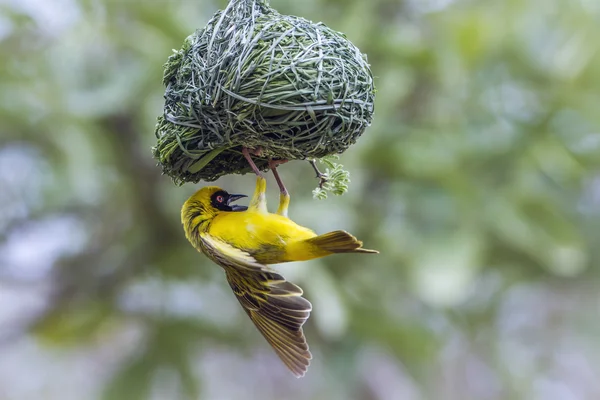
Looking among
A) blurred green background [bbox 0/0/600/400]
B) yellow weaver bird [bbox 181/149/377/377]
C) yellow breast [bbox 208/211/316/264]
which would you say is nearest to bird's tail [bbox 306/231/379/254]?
yellow weaver bird [bbox 181/149/377/377]

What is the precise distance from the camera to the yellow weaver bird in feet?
6.41

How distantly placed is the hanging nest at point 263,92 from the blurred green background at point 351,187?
7.33 feet

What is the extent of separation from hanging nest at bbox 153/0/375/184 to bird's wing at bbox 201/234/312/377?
262 millimetres

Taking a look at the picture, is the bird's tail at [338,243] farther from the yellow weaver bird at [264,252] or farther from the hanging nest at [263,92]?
the hanging nest at [263,92]

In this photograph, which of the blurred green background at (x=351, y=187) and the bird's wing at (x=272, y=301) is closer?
the bird's wing at (x=272, y=301)

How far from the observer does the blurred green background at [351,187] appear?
457cm

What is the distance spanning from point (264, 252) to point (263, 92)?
22.5 inches

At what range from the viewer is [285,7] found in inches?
158

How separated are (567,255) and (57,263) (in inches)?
158

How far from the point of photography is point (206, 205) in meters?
2.16

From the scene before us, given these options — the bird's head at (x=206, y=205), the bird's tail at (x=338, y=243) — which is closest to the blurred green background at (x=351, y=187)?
the bird's head at (x=206, y=205)

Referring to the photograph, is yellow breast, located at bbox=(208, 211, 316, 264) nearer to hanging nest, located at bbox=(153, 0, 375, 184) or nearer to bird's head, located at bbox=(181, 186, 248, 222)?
bird's head, located at bbox=(181, 186, 248, 222)

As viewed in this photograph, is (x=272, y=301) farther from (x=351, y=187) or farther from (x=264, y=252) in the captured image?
(x=351, y=187)

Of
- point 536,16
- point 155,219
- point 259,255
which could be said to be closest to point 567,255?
point 536,16
